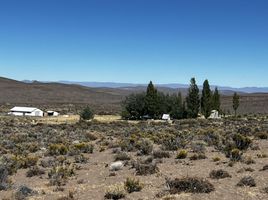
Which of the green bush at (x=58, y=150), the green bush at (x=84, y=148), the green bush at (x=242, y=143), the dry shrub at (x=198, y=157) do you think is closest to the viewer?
the dry shrub at (x=198, y=157)

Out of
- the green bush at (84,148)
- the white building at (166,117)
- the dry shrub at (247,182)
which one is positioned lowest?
the white building at (166,117)

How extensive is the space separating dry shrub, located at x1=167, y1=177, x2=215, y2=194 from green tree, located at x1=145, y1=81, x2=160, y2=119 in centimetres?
7107

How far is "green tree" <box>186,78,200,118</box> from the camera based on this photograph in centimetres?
8325

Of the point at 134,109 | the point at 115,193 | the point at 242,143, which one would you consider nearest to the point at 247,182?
the point at 115,193

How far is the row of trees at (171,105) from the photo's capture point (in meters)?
83.4

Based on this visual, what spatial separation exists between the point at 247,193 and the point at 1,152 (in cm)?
1775

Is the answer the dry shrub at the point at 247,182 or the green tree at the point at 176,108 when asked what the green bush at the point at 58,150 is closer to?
the dry shrub at the point at 247,182

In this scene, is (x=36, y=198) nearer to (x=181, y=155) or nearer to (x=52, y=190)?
(x=52, y=190)

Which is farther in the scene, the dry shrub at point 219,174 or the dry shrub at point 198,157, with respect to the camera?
the dry shrub at point 198,157

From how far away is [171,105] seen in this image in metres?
90.1

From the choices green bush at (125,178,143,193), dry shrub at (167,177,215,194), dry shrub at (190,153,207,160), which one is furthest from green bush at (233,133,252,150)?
green bush at (125,178,143,193)

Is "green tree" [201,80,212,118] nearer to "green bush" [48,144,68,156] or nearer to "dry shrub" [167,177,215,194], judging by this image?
"green bush" [48,144,68,156]

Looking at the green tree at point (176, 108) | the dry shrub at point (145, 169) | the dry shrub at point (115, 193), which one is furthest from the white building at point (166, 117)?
the dry shrub at point (115, 193)

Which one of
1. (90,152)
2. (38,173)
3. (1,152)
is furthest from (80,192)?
(1,152)
